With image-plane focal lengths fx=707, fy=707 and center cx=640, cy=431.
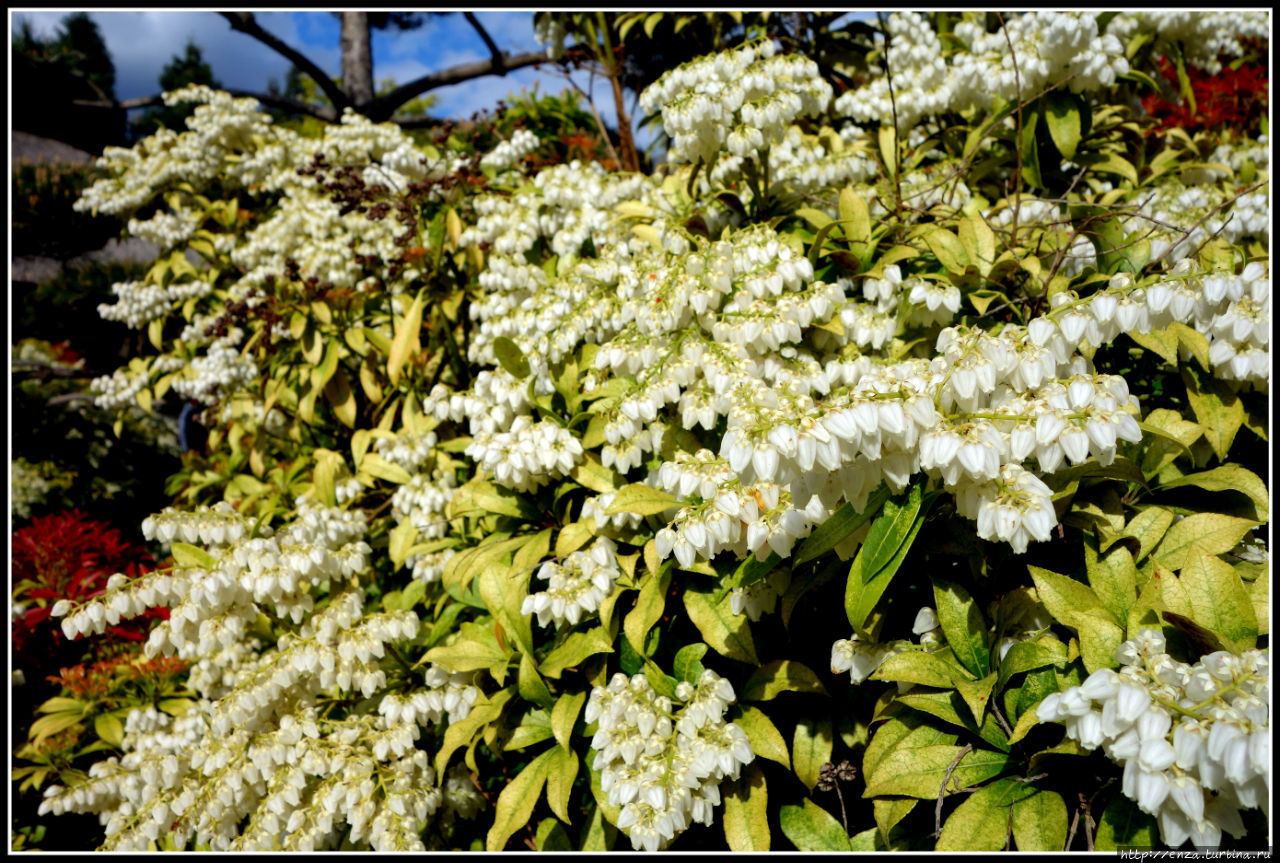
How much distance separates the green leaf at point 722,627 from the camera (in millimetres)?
1679

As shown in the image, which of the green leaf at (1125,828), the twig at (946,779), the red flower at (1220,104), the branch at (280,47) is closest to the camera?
the green leaf at (1125,828)

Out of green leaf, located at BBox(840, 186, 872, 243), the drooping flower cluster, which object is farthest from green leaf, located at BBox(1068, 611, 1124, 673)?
green leaf, located at BBox(840, 186, 872, 243)

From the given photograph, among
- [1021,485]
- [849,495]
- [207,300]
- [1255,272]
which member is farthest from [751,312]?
[207,300]

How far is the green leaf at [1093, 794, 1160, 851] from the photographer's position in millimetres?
1166

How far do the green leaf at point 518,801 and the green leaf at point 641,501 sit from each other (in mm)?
708

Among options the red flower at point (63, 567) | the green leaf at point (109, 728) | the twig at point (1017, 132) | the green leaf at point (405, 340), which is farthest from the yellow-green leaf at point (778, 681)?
the red flower at point (63, 567)

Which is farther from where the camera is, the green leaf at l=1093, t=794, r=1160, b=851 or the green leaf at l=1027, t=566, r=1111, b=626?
the green leaf at l=1027, t=566, r=1111, b=626

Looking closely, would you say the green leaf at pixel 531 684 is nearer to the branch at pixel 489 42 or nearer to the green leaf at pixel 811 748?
the green leaf at pixel 811 748

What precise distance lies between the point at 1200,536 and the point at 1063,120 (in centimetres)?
150

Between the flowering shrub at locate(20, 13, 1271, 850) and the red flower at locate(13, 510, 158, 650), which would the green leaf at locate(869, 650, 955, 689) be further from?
the red flower at locate(13, 510, 158, 650)

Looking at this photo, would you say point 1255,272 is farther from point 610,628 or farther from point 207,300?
point 207,300

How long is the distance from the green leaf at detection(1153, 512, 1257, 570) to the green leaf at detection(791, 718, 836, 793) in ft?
2.66

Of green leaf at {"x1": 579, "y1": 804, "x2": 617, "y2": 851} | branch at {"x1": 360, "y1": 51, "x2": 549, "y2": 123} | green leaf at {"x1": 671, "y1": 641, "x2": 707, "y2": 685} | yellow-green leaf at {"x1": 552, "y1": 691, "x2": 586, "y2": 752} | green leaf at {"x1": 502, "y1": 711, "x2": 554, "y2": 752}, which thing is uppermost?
branch at {"x1": 360, "y1": 51, "x2": 549, "y2": 123}

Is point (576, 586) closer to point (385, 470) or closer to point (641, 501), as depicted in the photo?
point (641, 501)
